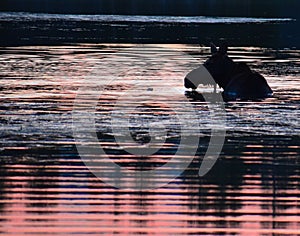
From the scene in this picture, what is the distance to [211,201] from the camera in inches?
516

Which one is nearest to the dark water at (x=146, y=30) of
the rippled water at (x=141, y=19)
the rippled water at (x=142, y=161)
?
the rippled water at (x=141, y=19)

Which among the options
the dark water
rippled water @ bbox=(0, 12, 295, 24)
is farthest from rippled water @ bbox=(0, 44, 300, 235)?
rippled water @ bbox=(0, 12, 295, 24)

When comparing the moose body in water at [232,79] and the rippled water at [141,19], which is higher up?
the rippled water at [141,19]

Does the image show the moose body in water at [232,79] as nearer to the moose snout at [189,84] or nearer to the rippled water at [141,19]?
the moose snout at [189,84]

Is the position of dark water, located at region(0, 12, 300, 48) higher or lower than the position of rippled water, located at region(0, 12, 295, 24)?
lower

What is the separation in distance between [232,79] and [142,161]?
886 centimetres

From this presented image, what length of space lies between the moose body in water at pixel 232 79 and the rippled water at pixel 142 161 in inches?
12.3

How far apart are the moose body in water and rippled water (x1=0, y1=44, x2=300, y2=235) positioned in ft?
1.02

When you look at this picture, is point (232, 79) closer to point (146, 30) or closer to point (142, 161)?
point (142, 161)

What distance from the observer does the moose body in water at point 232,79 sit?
23.9 m

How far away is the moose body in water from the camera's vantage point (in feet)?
78.3

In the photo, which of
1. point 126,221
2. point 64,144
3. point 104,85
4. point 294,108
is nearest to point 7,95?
point 104,85

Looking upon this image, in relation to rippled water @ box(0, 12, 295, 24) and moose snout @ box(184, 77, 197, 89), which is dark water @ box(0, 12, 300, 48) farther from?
moose snout @ box(184, 77, 197, 89)

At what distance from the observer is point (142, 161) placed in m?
15.7
